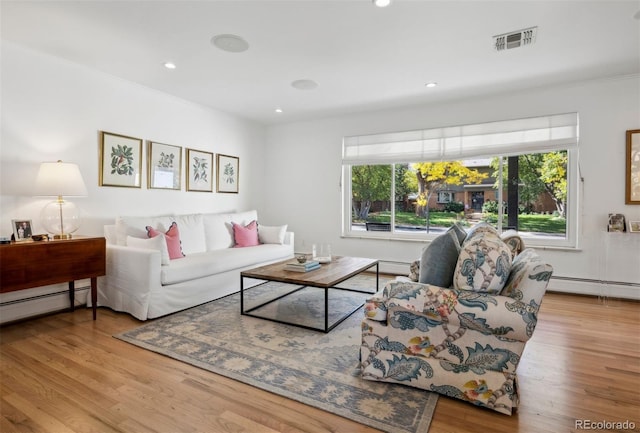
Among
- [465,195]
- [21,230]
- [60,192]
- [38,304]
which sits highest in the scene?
[465,195]

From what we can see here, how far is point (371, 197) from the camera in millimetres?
5195

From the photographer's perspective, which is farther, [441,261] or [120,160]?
[120,160]

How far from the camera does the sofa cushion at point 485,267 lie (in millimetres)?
1737

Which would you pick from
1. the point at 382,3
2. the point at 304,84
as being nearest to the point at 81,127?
the point at 304,84

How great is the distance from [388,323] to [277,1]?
230cm

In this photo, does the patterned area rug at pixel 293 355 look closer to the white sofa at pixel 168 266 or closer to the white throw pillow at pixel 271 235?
the white sofa at pixel 168 266

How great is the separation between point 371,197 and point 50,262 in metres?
4.03

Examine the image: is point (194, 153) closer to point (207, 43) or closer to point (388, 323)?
point (207, 43)

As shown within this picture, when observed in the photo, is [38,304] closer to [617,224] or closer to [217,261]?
[217,261]

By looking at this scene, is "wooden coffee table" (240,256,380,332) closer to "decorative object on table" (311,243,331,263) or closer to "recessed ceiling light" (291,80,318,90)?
"decorative object on table" (311,243,331,263)

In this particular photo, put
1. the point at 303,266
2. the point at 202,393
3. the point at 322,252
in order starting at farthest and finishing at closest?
the point at 322,252
the point at 303,266
the point at 202,393

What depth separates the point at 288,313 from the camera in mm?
3141

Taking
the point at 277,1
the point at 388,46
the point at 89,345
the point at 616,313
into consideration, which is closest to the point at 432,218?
the point at 616,313

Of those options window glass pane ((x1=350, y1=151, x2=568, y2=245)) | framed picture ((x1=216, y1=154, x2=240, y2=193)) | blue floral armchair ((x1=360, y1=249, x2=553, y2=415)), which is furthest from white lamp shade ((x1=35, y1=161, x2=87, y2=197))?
window glass pane ((x1=350, y1=151, x2=568, y2=245))
